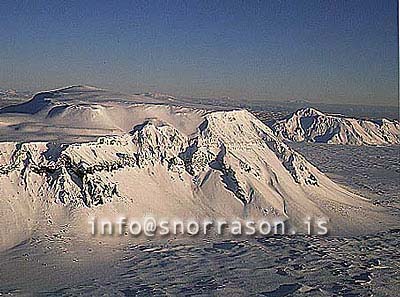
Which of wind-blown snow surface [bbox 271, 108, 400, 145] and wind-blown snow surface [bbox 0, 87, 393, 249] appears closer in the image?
wind-blown snow surface [bbox 0, 87, 393, 249]

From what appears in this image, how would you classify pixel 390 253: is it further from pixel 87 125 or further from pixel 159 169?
pixel 87 125

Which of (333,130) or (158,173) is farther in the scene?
(333,130)

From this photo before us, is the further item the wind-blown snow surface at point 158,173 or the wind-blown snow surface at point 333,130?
the wind-blown snow surface at point 333,130

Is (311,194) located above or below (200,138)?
below

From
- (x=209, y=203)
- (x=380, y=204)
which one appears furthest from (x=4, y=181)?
(x=380, y=204)
